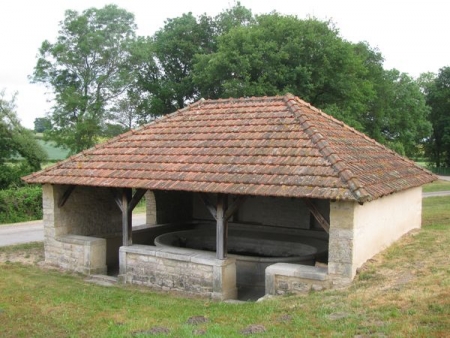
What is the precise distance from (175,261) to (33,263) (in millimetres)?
4379

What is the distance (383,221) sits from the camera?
9703 mm

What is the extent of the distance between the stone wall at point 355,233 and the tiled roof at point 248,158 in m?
0.41

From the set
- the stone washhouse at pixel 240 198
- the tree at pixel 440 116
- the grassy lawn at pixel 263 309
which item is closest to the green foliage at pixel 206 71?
the tree at pixel 440 116

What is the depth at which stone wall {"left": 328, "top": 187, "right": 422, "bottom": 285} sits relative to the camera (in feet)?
26.4

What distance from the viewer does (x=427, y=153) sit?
49156mm

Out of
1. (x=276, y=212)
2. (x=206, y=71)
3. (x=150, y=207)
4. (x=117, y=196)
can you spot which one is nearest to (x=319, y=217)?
(x=117, y=196)

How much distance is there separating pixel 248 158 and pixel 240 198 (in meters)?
0.91

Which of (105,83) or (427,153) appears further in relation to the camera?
(427,153)

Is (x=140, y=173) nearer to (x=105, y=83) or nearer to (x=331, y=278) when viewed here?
(x=331, y=278)

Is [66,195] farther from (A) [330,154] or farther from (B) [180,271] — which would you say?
(A) [330,154]

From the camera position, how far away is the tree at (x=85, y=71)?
30.0 m

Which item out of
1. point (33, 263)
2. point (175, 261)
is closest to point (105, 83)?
point (33, 263)

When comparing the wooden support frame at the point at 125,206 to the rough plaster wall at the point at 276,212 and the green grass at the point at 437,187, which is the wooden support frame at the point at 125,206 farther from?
the green grass at the point at 437,187

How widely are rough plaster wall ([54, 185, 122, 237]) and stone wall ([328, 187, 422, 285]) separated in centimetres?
677
